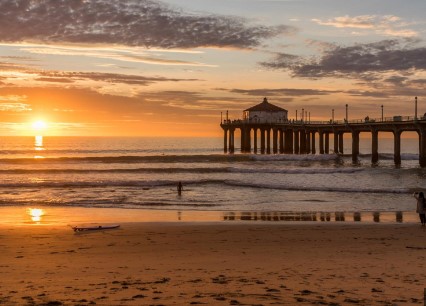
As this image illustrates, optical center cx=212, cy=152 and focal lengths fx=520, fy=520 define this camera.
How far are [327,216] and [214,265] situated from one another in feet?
34.3

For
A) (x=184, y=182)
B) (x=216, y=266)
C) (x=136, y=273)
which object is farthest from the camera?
(x=184, y=182)

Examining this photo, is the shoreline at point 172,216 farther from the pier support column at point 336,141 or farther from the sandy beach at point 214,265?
the pier support column at point 336,141

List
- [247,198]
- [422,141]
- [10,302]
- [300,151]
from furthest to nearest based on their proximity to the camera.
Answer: [300,151], [422,141], [247,198], [10,302]

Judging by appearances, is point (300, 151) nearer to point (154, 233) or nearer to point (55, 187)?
point (55, 187)

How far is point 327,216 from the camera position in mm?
19750

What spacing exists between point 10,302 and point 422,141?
45.4 metres

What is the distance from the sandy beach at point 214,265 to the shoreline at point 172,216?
6.68 ft

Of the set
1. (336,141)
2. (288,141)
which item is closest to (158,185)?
(336,141)

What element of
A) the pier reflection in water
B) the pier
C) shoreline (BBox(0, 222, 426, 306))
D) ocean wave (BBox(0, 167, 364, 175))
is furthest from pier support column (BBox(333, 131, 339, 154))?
shoreline (BBox(0, 222, 426, 306))

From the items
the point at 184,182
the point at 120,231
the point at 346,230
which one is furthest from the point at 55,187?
the point at 346,230

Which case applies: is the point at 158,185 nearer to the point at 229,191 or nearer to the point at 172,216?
the point at 229,191

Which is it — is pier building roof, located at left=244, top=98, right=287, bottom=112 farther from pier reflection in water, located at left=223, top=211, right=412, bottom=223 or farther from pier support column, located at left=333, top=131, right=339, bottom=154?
pier reflection in water, located at left=223, top=211, right=412, bottom=223

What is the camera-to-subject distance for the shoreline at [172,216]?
1819 centimetres

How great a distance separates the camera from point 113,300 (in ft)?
24.7
